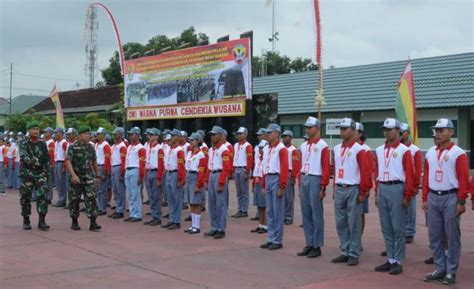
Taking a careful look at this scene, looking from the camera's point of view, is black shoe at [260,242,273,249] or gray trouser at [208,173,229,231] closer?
black shoe at [260,242,273,249]

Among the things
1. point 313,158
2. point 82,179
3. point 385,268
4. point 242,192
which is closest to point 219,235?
point 313,158

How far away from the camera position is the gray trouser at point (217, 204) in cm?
1036

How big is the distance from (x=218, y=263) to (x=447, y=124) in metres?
3.67

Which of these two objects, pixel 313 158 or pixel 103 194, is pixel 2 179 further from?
pixel 313 158

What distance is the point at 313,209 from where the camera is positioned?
28.4 feet

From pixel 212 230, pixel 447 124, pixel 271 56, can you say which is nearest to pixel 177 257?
pixel 212 230

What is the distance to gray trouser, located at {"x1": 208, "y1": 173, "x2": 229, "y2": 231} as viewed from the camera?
34.0 feet

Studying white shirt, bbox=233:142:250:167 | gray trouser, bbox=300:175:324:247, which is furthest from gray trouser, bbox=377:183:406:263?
white shirt, bbox=233:142:250:167

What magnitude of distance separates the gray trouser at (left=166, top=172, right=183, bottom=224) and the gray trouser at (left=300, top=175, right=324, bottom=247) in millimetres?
3426

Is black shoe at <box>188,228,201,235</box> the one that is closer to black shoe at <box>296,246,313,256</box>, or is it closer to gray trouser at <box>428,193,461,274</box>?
black shoe at <box>296,246,313,256</box>

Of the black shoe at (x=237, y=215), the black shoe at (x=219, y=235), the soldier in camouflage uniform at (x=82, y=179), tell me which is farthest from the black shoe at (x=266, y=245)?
the black shoe at (x=237, y=215)

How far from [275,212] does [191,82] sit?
16.1 m

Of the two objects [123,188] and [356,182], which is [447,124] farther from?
[123,188]

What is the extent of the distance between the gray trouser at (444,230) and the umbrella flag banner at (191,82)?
14915 mm
